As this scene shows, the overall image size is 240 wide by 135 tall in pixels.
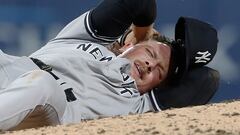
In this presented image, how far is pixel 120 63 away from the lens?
336cm

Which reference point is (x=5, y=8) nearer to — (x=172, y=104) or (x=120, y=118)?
(x=172, y=104)

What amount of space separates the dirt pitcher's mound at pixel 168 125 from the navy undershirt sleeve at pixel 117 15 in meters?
1.02

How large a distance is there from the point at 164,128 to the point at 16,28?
205 cm

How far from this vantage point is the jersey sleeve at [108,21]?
3406mm

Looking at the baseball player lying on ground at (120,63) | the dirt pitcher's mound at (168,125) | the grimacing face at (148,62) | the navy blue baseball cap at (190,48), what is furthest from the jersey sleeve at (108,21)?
the dirt pitcher's mound at (168,125)

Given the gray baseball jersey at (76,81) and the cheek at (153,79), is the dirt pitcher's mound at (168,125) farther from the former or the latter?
the cheek at (153,79)

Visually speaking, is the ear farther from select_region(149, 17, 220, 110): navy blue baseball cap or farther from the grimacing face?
select_region(149, 17, 220, 110): navy blue baseball cap

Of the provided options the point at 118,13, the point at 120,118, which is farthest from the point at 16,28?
the point at 120,118

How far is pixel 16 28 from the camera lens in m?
4.06

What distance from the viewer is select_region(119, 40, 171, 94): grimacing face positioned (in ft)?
11.3

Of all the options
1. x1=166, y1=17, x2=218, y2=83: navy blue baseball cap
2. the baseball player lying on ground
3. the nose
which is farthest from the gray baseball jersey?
x1=166, y1=17, x2=218, y2=83: navy blue baseball cap

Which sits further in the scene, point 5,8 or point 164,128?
point 5,8

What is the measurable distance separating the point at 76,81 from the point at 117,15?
1.40 feet

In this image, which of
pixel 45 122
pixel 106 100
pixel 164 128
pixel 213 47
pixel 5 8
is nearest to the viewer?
pixel 164 128
